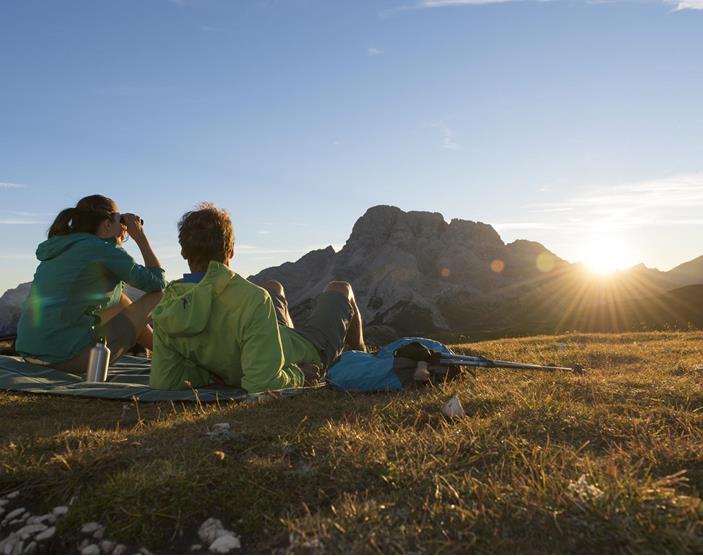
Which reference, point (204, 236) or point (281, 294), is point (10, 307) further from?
point (204, 236)

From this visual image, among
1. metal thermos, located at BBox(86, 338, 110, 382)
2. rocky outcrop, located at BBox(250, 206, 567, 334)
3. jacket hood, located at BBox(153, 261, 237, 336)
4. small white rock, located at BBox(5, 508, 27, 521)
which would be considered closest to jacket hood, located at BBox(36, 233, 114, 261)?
metal thermos, located at BBox(86, 338, 110, 382)

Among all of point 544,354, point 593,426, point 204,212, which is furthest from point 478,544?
point 544,354

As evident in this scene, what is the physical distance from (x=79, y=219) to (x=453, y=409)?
6243mm

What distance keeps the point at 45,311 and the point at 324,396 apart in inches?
174

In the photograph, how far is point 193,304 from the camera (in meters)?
6.46

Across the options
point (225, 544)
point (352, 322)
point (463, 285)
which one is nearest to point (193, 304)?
point (352, 322)

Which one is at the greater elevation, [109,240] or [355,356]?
[109,240]

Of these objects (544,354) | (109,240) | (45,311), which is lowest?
(544,354)

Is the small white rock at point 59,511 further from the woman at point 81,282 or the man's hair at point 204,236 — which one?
the woman at point 81,282

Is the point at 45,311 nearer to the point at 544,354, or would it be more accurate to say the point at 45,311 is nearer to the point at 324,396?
the point at 324,396

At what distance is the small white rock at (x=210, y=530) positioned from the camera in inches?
128

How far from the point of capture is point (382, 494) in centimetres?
346

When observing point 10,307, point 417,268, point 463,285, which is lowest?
point 10,307

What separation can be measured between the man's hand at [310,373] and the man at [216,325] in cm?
1
